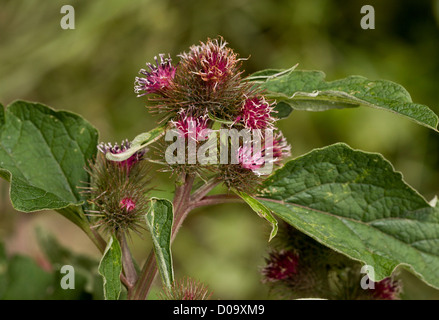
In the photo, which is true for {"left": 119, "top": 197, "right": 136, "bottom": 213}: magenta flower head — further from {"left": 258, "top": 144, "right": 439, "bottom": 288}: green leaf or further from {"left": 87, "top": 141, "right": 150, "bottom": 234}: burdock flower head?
{"left": 258, "top": 144, "right": 439, "bottom": 288}: green leaf

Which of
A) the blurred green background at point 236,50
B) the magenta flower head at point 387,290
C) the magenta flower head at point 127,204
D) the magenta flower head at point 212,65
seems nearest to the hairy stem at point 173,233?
the magenta flower head at point 127,204

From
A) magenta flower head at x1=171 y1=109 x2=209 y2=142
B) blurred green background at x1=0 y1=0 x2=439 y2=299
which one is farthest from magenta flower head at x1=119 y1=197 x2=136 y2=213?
blurred green background at x1=0 y1=0 x2=439 y2=299

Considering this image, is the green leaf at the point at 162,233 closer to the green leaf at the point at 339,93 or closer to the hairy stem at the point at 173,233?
the hairy stem at the point at 173,233

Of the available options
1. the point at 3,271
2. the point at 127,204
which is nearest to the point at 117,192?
the point at 127,204

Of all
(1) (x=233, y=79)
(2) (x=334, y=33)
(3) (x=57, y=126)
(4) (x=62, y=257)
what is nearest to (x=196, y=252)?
(4) (x=62, y=257)

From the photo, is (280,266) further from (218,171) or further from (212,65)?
(212,65)
